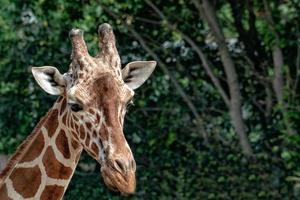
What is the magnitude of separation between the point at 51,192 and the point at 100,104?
2.47ft

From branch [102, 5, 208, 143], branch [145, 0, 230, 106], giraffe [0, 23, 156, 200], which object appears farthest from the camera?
branch [102, 5, 208, 143]

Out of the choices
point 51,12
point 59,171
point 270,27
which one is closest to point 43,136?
point 59,171

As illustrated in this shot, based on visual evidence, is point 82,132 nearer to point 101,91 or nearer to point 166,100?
point 101,91

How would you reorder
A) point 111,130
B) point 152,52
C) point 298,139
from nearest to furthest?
1. point 111,130
2. point 298,139
3. point 152,52

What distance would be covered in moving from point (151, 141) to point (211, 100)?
0.89 m

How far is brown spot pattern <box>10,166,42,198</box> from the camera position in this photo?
7293 millimetres

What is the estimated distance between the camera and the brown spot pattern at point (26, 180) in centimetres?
729

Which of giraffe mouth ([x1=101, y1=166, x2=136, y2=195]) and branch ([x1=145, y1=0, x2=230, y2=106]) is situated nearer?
giraffe mouth ([x1=101, y1=166, x2=136, y2=195])

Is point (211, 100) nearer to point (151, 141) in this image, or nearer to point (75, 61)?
point (151, 141)

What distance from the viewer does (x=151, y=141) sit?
13.5 meters

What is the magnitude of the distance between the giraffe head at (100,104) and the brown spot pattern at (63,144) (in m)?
0.11

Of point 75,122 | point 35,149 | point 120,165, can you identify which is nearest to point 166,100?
point 35,149

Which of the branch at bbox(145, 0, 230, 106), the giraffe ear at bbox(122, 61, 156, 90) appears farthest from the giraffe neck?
the branch at bbox(145, 0, 230, 106)

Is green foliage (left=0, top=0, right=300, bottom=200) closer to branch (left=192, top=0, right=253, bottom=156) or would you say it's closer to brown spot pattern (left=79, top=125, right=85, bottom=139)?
branch (left=192, top=0, right=253, bottom=156)
